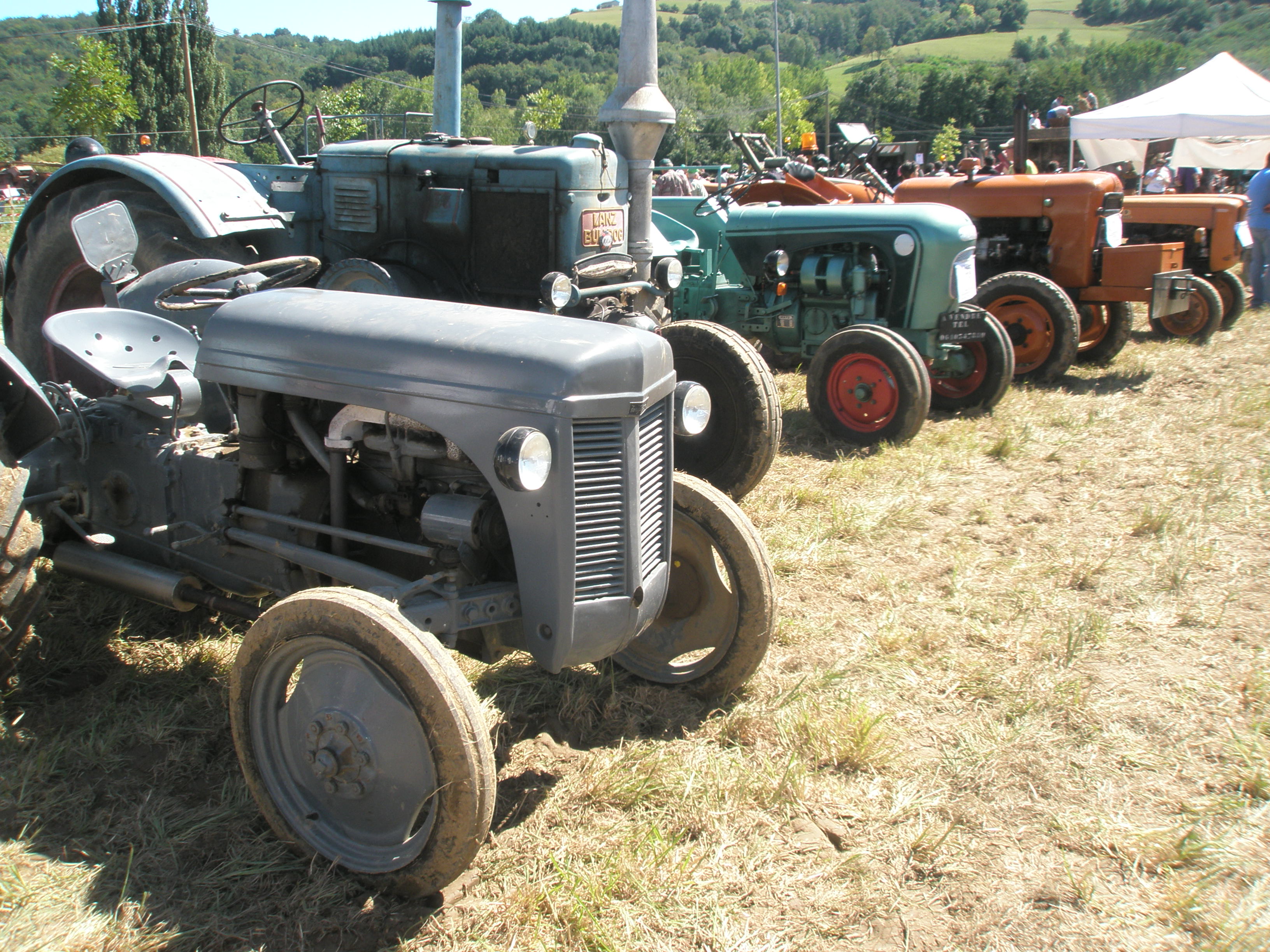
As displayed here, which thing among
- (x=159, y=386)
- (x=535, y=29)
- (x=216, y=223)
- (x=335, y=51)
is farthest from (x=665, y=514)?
(x=535, y=29)

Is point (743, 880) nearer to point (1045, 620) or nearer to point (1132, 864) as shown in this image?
point (1132, 864)

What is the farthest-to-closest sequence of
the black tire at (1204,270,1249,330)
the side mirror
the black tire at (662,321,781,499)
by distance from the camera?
the black tire at (1204,270,1249,330)
the black tire at (662,321,781,499)
the side mirror

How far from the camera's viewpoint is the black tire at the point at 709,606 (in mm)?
2740

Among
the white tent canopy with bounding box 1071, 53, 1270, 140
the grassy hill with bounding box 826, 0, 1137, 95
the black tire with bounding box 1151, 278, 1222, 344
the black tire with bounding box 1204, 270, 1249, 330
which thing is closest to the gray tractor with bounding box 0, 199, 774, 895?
the black tire with bounding box 1151, 278, 1222, 344

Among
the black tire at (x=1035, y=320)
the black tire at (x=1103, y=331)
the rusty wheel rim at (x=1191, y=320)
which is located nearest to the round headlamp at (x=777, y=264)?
the black tire at (x=1035, y=320)

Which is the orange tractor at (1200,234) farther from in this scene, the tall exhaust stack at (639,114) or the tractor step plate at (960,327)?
the tall exhaust stack at (639,114)

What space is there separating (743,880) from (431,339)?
141 cm

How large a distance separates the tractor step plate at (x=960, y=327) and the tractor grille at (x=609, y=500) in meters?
4.14

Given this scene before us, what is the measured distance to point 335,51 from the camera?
7706 cm

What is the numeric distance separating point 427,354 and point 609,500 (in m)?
0.53

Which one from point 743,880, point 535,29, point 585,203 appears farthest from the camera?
point 535,29

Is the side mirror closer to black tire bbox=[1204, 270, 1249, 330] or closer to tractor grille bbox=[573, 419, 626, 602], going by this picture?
tractor grille bbox=[573, 419, 626, 602]

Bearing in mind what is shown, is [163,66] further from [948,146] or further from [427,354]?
[427,354]

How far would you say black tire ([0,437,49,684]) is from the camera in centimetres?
255
